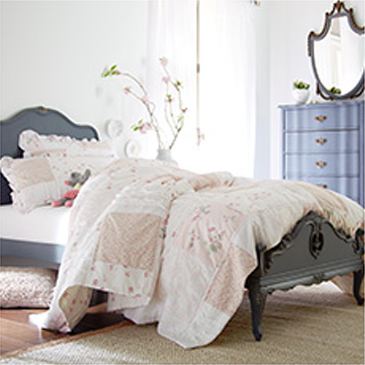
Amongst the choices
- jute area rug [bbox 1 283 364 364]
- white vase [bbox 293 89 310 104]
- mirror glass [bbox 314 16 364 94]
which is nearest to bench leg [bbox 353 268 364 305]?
jute area rug [bbox 1 283 364 364]

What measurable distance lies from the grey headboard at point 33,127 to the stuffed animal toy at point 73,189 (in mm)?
429

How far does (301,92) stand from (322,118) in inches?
13.4

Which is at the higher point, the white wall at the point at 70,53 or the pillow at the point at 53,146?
the white wall at the point at 70,53

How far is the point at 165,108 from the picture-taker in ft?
15.6

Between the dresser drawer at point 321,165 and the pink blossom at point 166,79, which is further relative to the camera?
the dresser drawer at point 321,165

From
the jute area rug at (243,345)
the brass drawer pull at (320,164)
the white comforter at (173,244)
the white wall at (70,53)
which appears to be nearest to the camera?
the jute area rug at (243,345)

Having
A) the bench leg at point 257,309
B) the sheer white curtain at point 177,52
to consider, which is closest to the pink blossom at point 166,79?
the sheer white curtain at point 177,52

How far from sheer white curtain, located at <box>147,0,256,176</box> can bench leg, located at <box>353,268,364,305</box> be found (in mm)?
2188

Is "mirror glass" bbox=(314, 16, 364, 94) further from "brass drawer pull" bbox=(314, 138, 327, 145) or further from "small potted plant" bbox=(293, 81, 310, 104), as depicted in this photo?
"brass drawer pull" bbox=(314, 138, 327, 145)

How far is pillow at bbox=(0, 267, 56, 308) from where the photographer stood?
9.89ft

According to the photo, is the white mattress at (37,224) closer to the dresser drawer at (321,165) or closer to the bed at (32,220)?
the bed at (32,220)

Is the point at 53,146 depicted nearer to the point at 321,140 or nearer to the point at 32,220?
the point at 32,220

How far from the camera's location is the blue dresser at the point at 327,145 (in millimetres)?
4742

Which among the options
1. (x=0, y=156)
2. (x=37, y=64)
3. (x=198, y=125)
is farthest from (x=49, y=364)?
(x=198, y=125)
